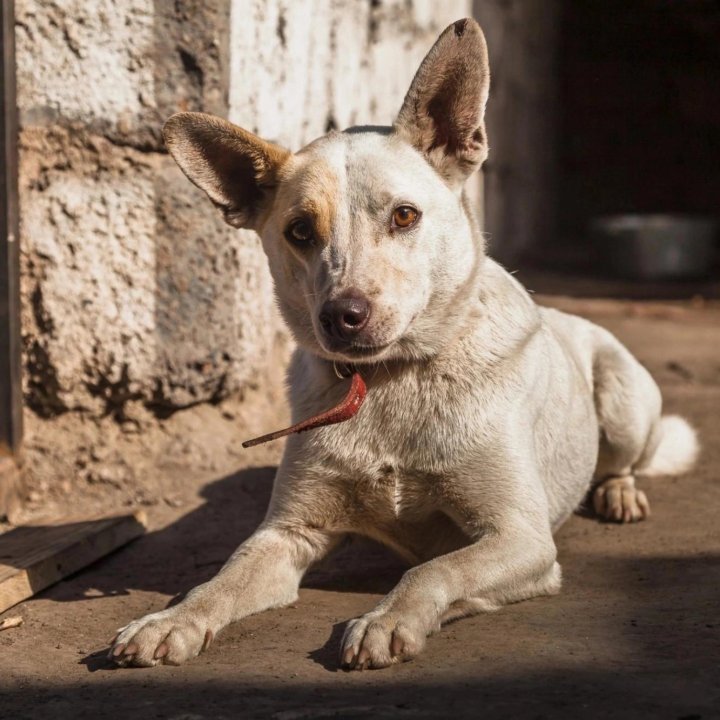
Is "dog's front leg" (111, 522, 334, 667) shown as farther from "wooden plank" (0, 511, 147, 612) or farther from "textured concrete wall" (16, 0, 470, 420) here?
"textured concrete wall" (16, 0, 470, 420)

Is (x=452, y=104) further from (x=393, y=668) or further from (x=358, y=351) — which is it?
(x=393, y=668)

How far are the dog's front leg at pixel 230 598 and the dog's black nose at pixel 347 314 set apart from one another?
646 mm

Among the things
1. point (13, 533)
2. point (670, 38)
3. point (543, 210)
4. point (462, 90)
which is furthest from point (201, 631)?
point (670, 38)

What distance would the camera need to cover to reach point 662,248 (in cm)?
920

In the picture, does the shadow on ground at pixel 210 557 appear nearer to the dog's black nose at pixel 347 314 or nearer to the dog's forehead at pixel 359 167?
the dog's black nose at pixel 347 314

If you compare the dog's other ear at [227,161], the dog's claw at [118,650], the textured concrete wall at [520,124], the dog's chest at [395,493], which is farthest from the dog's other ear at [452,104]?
the textured concrete wall at [520,124]

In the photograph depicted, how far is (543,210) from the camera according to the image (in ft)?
39.8

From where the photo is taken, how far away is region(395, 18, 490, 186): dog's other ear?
121 inches

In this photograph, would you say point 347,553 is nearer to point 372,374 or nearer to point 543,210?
point 372,374

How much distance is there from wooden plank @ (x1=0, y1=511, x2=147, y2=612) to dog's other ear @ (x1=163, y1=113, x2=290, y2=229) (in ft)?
3.53

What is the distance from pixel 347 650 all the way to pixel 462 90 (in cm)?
145

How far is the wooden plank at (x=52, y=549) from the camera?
3.31 meters

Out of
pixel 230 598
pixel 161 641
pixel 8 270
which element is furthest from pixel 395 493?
pixel 8 270

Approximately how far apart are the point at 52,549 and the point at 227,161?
123cm
